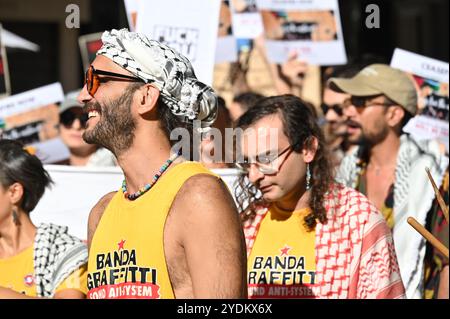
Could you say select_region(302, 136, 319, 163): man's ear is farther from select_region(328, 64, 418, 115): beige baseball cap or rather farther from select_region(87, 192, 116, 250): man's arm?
select_region(328, 64, 418, 115): beige baseball cap

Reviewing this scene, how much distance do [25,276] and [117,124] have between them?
1375 millimetres

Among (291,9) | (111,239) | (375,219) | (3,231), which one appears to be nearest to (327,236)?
(375,219)

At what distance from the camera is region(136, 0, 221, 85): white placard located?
5.68 m

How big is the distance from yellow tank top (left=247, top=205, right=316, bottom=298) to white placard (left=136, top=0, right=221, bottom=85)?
1527mm

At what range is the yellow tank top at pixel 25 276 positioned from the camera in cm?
431

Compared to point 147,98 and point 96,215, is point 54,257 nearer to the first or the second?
point 96,215

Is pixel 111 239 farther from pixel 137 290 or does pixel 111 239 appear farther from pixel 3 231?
pixel 3 231

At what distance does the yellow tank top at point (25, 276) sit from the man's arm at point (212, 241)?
138 cm

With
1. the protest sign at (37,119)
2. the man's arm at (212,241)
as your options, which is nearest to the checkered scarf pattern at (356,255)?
the man's arm at (212,241)

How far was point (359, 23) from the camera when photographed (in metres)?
12.7

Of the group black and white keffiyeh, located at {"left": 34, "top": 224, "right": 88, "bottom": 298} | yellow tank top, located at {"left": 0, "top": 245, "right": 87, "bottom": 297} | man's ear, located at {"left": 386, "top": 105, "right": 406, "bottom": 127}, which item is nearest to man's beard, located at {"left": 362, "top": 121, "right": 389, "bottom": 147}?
man's ear, located at {"left": 386, "top": 105, "right": 406, "bottom": 127}

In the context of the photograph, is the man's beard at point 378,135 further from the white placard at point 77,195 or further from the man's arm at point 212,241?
the man's arm at point 212,241

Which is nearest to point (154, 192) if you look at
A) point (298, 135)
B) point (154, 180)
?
point (154, 180)
